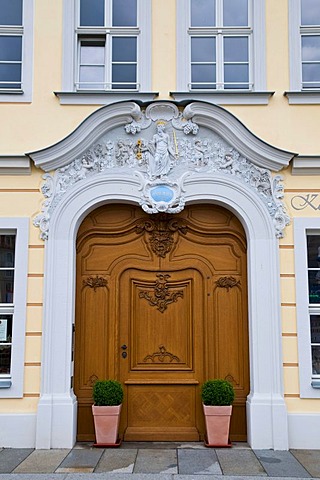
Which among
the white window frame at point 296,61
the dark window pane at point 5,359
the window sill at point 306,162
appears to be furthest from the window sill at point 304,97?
the dark window pane at point 5,359

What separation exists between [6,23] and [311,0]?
4013 millimetres

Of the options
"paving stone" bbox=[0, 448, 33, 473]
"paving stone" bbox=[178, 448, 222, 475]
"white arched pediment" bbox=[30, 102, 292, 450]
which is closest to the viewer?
"paving stone" bbox=[178, 448, 222, 475]

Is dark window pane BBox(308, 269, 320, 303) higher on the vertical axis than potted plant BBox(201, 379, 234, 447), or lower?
higher

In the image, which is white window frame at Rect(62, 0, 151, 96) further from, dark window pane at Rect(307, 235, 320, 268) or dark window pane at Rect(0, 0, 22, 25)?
dark window pane at Rect(307, 235, 320, 268)

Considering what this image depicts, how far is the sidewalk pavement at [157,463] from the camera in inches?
227

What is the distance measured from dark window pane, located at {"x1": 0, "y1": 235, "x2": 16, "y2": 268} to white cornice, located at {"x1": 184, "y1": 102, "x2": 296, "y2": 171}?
267 cm

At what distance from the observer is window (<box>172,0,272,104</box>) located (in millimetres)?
7496

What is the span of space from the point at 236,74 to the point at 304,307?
122 inches

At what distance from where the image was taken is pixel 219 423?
6.77 m

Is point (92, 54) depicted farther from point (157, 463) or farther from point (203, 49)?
point (157, 463)

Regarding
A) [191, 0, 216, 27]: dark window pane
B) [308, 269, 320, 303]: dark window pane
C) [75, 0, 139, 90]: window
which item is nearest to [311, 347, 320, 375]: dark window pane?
[308, 269, 320, 303]: dark window pane

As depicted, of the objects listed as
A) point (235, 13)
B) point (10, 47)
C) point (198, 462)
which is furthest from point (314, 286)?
point (10, 47)

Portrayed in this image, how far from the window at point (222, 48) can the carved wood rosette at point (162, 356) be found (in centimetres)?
320

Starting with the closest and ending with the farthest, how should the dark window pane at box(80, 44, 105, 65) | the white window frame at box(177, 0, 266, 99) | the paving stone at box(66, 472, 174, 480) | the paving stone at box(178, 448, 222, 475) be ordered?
the paving stone at box(66, 472, 174, 480)
the paving stone at box(178, 448, 222, 475)
the white window frame at box(177, 0, 266, 99)
the dark window pane at box(80, 44, 105, 65)
